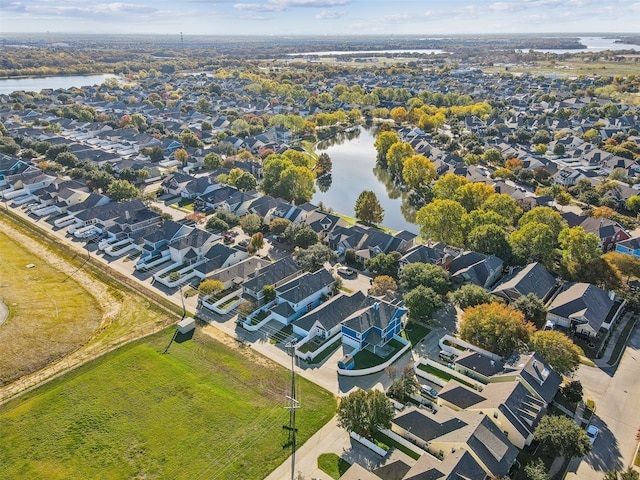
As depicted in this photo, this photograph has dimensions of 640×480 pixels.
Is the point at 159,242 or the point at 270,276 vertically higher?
the point at 159,242

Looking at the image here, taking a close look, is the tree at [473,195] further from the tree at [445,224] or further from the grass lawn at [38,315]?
the grass lawn at [38,315]

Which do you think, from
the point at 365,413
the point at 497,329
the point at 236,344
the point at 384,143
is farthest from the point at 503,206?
the point at 384,143

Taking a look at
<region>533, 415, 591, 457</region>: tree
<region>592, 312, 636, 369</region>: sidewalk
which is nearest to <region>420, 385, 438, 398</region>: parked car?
<region>533, 415, 591, 457</region>: tree

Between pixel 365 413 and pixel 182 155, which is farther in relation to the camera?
pixel 182 155

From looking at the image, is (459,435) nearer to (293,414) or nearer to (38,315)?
(293,414)

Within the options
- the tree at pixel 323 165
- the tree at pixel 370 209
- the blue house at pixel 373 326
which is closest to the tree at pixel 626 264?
the blue house at pixel 373 326

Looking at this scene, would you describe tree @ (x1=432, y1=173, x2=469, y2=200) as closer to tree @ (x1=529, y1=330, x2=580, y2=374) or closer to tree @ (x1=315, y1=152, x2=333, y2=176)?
tree @ (x1=315, y1=152, x2=333, y2=176)

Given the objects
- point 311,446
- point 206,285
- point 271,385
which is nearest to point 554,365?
point 311,446

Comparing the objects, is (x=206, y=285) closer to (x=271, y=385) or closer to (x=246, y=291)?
(x=246, y=291)
